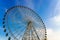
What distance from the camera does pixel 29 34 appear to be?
51.4 metres

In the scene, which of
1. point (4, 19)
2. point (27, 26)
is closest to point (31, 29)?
point (27, 26)

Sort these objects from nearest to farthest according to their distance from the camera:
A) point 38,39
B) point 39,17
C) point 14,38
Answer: point 14,38 < point 38,39 < point 39,17

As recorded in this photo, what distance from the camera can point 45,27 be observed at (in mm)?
55469

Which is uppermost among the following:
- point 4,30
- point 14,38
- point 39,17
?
point 39,17

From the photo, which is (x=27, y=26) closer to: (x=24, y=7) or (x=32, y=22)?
(x=32, y=22)

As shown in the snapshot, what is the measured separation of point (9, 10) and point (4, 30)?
21.4ft

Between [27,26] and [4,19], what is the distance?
740 cm

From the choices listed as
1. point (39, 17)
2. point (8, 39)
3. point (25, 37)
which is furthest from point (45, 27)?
point (8, 39)

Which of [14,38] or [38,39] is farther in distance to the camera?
[38,39]

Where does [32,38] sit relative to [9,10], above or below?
below

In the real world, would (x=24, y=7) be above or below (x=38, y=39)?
above

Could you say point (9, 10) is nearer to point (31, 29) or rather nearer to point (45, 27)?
point (31, 29)

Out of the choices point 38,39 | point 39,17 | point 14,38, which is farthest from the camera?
point 39,17

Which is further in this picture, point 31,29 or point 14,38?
point 31,29
